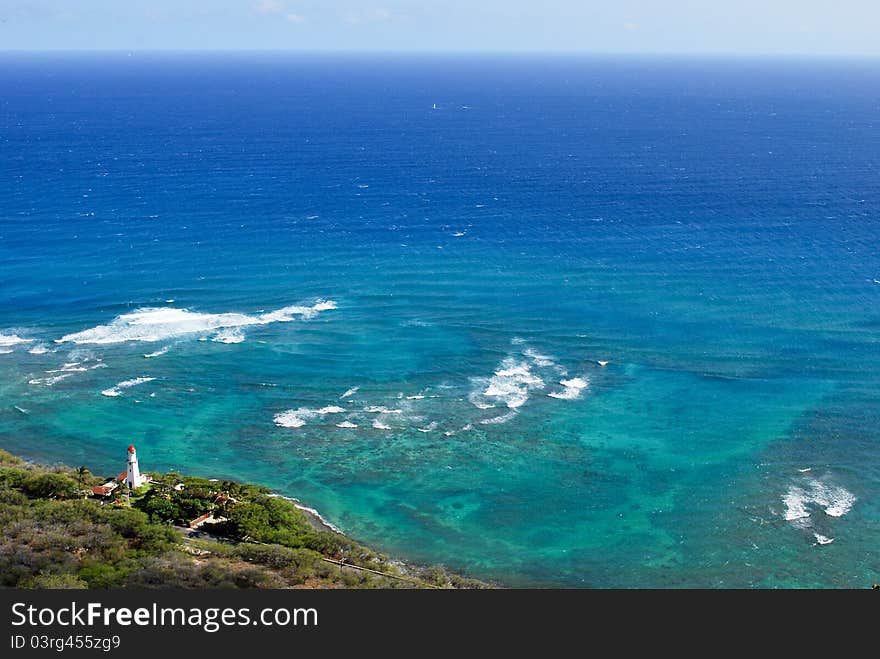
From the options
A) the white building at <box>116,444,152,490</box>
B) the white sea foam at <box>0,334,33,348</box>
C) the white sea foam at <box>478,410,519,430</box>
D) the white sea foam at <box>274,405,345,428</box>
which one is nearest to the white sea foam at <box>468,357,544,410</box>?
Answer: the white sea foam at <box>478,410,519,430</box>

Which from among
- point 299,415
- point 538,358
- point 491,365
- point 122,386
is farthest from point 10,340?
point 538,358

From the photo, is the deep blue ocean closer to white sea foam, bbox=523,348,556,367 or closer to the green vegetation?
white sea foam, bbox=523,348,556,367

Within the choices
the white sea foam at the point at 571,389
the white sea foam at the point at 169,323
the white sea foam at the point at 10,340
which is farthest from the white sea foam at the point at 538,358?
the white sea foam at the point at 10,340

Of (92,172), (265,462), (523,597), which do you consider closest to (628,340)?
(265,462)

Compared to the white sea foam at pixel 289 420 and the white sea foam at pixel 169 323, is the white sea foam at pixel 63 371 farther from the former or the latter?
the white sea foam at pixel 289 420

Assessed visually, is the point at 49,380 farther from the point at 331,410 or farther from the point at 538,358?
the point at 538,358

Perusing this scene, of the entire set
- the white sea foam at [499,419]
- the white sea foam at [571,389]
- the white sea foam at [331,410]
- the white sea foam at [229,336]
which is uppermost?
the white sea foam at [571,389]
